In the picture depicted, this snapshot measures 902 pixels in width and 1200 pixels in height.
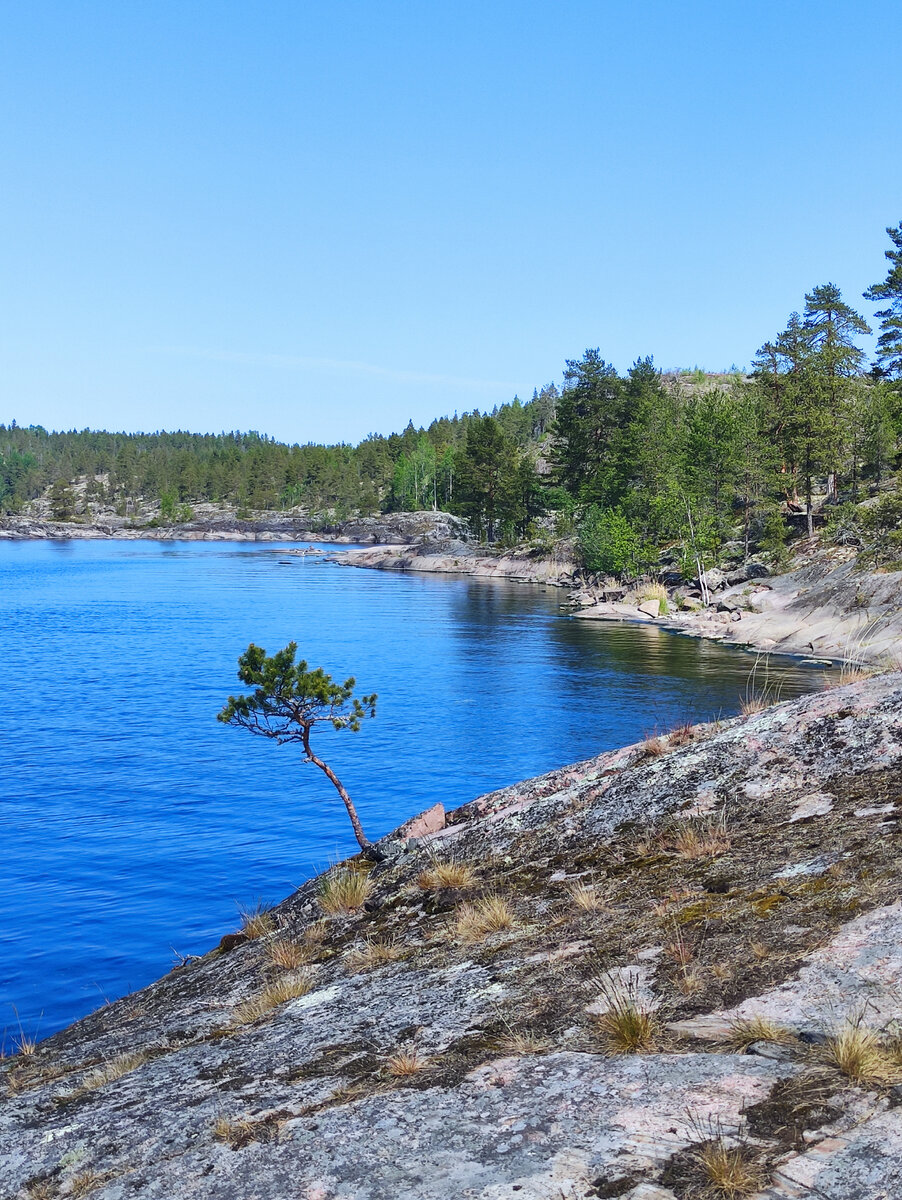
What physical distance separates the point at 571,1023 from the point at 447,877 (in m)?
4.16

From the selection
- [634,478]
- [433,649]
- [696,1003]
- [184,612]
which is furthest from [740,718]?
[634,478]

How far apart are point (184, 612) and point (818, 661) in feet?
173

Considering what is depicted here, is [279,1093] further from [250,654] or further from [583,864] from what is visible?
[250,654]

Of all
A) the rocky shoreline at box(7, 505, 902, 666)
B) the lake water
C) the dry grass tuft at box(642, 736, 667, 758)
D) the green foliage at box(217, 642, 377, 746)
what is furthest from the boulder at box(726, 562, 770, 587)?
the dry grass tuft at box(642, 736, 667, 758)

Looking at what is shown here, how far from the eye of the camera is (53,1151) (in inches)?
265

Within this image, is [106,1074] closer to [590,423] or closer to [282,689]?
[282,689]

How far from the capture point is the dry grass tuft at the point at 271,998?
8.71 meters

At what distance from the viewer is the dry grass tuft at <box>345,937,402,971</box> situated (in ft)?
29.7

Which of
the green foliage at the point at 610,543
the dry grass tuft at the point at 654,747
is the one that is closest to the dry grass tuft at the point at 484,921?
the dry grass tuft at the point at 654,747

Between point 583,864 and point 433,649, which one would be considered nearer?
point 583,864

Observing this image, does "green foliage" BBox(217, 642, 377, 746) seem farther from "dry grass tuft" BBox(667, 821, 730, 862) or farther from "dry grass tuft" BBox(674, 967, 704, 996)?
"dry grass tuft" BBox(674, 967, 704, 996)

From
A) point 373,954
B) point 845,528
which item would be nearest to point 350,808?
point 373,954

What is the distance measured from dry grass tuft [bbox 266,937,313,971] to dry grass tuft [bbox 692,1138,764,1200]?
625 centimetres

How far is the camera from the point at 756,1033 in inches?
221
